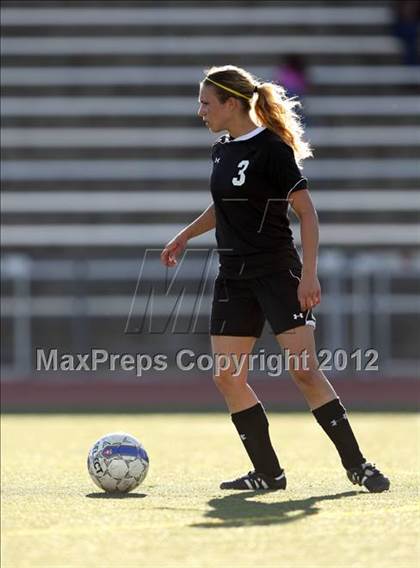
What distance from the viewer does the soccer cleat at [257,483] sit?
256 inches

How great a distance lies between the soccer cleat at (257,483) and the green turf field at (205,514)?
9cm

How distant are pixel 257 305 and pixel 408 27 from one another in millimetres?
14109

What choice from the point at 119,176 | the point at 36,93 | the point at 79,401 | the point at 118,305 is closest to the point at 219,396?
the point at 79,401

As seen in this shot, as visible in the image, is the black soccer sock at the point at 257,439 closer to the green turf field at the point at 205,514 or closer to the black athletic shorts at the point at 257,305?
the green turf field at the point at 205,514

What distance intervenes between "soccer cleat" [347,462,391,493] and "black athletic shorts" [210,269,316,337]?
69 cm

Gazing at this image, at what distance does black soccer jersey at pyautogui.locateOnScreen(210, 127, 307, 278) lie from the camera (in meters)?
6.26

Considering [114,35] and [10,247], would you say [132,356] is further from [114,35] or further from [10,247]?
[114,35]

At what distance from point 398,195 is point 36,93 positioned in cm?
543

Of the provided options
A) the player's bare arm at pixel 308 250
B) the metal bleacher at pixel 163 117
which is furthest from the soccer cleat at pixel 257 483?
the metal bleacher at pixel 163 117

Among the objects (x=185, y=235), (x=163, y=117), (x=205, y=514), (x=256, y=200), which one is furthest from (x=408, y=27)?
(x=205, y=514)

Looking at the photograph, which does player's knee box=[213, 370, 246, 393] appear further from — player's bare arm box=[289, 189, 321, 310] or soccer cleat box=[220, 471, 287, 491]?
player's bare arm box=[289, 189, 321, 310]

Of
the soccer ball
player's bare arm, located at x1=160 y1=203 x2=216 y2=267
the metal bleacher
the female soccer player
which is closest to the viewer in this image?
the female soccer player

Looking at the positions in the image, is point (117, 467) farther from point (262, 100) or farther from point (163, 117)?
point (163, 117)

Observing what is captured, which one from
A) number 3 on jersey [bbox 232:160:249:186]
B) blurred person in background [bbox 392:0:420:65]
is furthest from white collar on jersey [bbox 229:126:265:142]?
blurred person in background [bbox 392:0:420:65]
